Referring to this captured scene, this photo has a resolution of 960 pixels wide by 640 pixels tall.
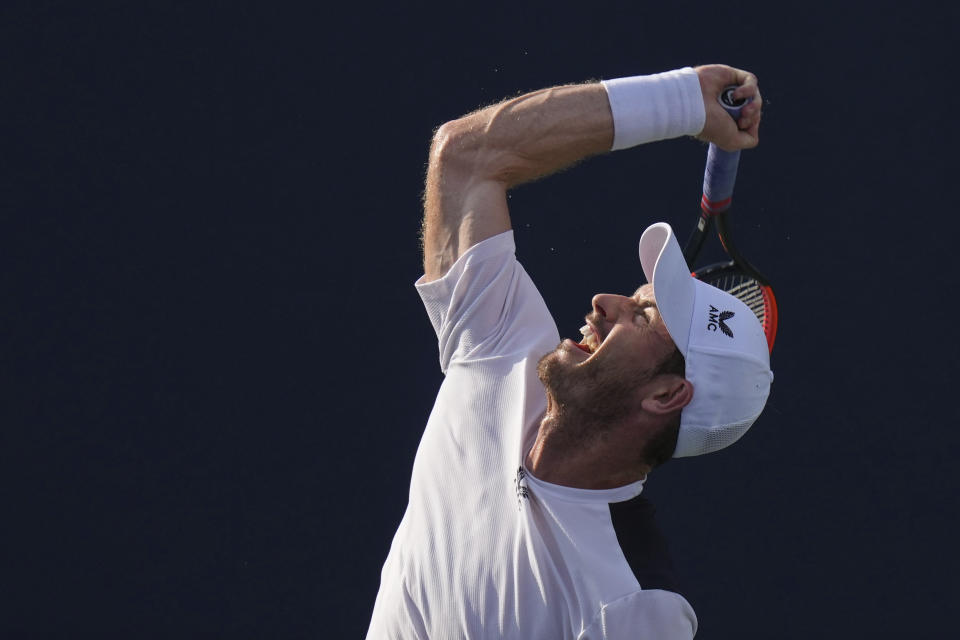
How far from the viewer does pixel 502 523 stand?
5.59ft

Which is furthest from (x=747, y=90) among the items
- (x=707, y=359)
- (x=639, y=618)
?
(x=639, y=618)

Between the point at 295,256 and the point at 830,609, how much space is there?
5.69 ft

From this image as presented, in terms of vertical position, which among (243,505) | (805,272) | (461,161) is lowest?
(243,505)

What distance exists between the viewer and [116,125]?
3.00 m

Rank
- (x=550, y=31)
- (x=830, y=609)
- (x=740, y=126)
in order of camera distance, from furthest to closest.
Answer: (x=830, y=609)
(x=550, y=31)
(x=740, y=126)

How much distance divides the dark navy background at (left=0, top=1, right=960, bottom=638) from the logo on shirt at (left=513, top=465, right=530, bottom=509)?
1.31m

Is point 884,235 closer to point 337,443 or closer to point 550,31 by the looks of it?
point 550,31

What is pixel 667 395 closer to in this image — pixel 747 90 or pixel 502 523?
pixel 502 523

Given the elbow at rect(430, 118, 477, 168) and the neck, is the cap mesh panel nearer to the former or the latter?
the neck

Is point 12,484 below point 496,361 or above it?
below

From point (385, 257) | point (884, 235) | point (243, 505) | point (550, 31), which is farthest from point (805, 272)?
point (243, 505)

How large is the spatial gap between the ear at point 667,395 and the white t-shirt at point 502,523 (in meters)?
0.14

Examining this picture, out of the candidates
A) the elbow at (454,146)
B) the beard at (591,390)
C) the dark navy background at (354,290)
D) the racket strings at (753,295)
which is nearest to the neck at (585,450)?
the beard at (591,390)

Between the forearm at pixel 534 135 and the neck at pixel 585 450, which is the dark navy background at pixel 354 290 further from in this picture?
the neck at pixel 585 450
